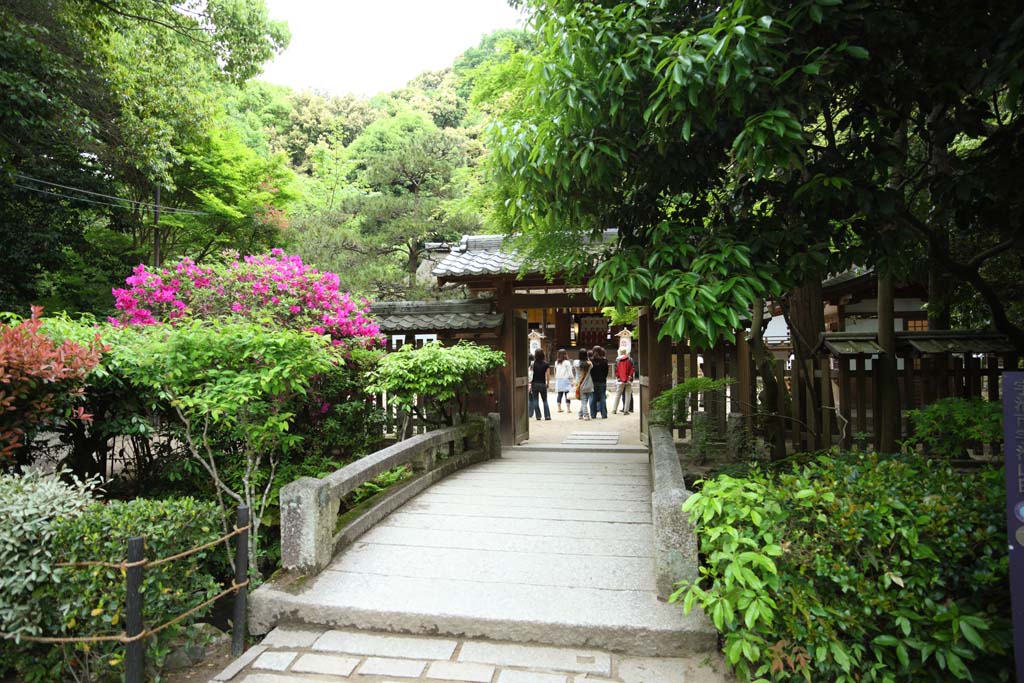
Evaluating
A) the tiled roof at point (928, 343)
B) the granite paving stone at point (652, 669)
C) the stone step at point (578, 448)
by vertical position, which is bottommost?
the granite paving stone at point (652, 669)

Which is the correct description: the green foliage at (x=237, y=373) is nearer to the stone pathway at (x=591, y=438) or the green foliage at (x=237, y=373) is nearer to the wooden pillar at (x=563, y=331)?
the stone pathway at (x=591, y=438)

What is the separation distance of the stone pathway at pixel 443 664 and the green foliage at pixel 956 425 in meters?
3.03

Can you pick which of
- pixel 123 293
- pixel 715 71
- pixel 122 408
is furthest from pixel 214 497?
pixel 715 71

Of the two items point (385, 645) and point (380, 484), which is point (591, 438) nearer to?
point (380, 484)

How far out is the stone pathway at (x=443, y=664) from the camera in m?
3.35

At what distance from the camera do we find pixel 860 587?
296 cm

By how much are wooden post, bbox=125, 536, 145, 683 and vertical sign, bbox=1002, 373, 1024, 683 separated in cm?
430

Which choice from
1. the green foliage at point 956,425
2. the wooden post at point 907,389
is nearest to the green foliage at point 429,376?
the green foliage at point 956,425

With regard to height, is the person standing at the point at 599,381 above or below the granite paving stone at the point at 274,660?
above

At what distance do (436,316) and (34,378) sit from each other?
21.9 feet

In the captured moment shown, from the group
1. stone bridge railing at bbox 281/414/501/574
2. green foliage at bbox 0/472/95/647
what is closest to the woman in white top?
stone bridge railing at bbox 281/414/501/574

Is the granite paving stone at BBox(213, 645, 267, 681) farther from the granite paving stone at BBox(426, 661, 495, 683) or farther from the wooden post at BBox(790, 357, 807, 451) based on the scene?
the wooden post at BBox(790, 357, 807, 451)

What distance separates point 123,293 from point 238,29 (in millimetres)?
6498

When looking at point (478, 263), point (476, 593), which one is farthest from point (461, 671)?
point (478, 263)
